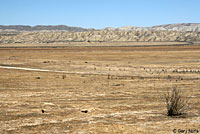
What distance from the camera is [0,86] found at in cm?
2600

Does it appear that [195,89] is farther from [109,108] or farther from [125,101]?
[109,108]

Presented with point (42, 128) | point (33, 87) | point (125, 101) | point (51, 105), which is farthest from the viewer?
point (33, 87)

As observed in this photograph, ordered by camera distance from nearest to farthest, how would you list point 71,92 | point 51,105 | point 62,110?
point 62,110
point 51,105
point 71,92

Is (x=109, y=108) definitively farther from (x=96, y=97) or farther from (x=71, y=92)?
(x=71, y=92)

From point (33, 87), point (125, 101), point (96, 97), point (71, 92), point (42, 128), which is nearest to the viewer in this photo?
point (42, 128)

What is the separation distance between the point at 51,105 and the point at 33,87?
847cm

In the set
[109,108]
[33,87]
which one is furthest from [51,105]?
[33,87]

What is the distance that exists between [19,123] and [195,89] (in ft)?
47.9

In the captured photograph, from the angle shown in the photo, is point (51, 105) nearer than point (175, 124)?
No

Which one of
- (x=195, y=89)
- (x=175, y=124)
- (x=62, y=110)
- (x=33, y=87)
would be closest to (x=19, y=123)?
(x=62, y=110)

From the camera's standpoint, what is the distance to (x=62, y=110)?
16.5 meters

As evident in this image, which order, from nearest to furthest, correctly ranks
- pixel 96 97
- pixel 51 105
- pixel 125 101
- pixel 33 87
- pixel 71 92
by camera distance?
pixel 51 105 → pixel 125 101 → pixel 96 97 → pixel 71 92 → pixel 33 87

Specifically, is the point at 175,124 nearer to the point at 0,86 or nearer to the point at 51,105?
the point at 51,105

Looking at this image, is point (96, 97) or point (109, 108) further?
point (96, 97)
